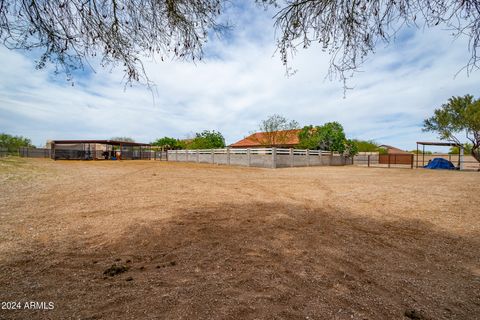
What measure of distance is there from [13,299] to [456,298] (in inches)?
161

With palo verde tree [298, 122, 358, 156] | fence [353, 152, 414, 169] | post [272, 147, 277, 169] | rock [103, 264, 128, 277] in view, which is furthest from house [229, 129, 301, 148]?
rock [103, 264, 128, 277]

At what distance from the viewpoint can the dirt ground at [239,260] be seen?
2092 mm

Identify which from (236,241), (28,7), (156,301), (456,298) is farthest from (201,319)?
(28,7)

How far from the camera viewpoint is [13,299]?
2.16 metres

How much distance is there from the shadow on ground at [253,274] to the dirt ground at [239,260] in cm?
1

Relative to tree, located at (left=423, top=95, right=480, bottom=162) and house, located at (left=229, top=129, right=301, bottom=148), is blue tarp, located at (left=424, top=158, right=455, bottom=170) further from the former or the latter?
house, located at (left=229, top=129, right=301, bottom=148)

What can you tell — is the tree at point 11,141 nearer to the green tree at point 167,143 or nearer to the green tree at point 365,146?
the green tree at point 167,143

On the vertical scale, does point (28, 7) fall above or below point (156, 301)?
above

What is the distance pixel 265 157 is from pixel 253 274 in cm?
1806

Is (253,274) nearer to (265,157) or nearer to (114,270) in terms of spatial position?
(114,270)

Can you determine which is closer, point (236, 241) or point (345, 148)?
point (236, 241)

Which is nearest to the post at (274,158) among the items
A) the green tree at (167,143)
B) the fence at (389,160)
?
the fence at (389,160)

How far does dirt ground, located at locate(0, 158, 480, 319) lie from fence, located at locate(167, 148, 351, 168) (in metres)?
14.8

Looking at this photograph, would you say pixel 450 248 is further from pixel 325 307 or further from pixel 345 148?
pixel 345 148
